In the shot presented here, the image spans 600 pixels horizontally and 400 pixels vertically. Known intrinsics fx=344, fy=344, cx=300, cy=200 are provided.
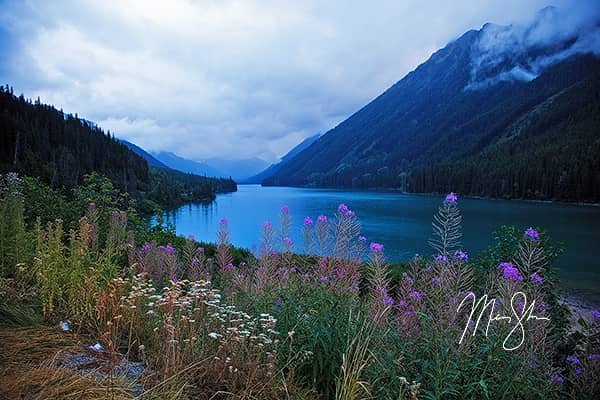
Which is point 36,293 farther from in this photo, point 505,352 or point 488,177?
point 488,177

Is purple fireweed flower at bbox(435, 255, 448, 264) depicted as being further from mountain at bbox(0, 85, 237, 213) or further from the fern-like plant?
mountain at bbox(0, 85, 237, 213)

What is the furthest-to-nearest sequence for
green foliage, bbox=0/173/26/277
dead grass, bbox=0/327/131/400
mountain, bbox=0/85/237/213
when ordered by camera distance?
mountain, bbox=0/85/237/213, green foliage, bbox=0/173/26/277, dead grass, bbox=0/327/131/400

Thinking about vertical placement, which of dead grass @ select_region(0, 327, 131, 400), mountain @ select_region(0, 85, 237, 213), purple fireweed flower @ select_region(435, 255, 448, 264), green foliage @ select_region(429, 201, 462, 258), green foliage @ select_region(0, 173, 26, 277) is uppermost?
mountain @ select_region(0, 85, 237, 213)

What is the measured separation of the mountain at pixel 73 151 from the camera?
72125 millimetres

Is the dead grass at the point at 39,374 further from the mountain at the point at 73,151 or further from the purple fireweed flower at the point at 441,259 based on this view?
the mountain at the point at 73,151

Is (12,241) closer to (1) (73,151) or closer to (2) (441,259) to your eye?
(2) (441,259)

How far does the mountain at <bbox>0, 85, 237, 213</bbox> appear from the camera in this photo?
7212 centimetres

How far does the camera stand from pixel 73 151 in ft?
289

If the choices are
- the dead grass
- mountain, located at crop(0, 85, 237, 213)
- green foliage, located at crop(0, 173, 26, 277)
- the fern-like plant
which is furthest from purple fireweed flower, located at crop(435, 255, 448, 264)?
mountain, located at crop(0, 85, 237, 213)

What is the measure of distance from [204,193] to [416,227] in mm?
79135

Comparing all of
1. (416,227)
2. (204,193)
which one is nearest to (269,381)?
(416,227)

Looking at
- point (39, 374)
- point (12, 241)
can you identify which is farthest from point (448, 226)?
point (12, 241)

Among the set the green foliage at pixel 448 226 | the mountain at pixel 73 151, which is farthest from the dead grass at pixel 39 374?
the mountain at pixel 73 151

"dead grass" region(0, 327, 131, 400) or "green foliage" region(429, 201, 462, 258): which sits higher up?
"green foliage" region(429, 201, 462, 258)
